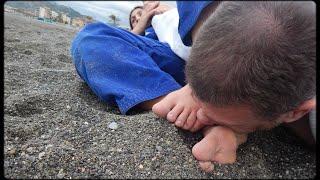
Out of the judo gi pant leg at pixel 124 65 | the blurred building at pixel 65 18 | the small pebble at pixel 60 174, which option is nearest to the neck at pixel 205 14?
the judo gi pant leg at pixel 124 65

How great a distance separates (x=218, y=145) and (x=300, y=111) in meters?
0.23

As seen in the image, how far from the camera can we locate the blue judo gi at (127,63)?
1342 mm

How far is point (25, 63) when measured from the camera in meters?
2.04

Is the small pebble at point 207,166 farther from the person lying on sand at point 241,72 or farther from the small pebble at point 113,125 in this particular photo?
the small pebble at point 113,125

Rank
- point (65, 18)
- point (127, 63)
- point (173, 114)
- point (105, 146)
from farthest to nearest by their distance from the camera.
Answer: point (65, 18) < point (127, 63) < point (173, 114) < point (105, 146)

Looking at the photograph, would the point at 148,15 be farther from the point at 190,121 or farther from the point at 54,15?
the point at 190,121

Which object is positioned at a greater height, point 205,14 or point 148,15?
point 205,14

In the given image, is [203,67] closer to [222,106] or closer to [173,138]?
[222,106]

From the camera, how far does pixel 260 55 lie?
81 cm

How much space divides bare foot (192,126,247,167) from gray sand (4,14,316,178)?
2 centimetres

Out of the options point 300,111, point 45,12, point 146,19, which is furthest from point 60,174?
point 146,19

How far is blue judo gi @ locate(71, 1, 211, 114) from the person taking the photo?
1342 mm

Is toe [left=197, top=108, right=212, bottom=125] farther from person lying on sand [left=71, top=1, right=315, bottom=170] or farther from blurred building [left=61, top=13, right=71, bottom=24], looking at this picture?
blurred building [left=61, top=13, right=71, bottom=24]

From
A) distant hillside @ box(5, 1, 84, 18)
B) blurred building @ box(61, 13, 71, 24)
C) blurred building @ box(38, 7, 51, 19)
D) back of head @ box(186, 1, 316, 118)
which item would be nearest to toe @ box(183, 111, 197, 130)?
back of head @ box(186, 1, 316, 118)
